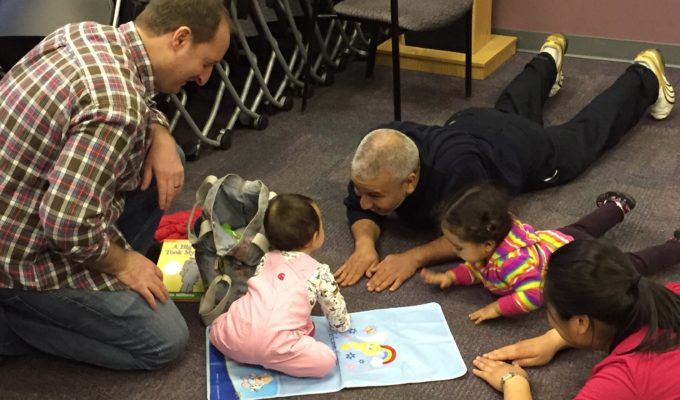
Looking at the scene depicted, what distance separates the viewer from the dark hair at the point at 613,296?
1.32 metres

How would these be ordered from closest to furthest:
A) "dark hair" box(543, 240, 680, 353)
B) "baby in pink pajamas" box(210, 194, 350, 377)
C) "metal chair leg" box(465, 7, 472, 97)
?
1. "dark hair" box(543, 240, 680, 353)
2. "baby in pink pajamas" box(210, 194, 350, 377)
3. "metal chair leg" box(465, 7, 472, 97)

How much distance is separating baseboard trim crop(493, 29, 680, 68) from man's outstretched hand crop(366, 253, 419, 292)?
2.04 meters

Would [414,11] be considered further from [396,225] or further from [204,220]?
A: [204,220]

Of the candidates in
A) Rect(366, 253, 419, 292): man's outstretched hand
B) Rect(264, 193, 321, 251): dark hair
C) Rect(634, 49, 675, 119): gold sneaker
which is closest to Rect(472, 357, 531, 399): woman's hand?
Rect(366, 253, 419, 292): man's outstretched hand

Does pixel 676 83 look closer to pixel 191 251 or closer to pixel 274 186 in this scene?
pixel 274 186

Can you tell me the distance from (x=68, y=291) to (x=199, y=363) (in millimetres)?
385

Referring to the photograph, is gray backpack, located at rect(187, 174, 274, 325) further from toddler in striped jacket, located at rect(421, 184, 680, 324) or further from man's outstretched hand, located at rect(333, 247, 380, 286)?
toddler in striped jacket, located at rect(421, 184, 680, 324)

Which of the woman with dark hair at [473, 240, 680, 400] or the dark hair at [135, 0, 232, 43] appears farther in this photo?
the dark hair at [135, 0, 232, 43]

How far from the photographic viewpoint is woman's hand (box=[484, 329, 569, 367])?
1805 mm

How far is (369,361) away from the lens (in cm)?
185

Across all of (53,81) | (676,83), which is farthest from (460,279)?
(676,83)

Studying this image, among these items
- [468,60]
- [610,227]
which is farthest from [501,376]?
[468,60]

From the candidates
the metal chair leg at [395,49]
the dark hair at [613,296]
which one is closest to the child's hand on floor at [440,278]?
the dark hair at [613,296]

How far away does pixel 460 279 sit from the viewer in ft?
6.88
